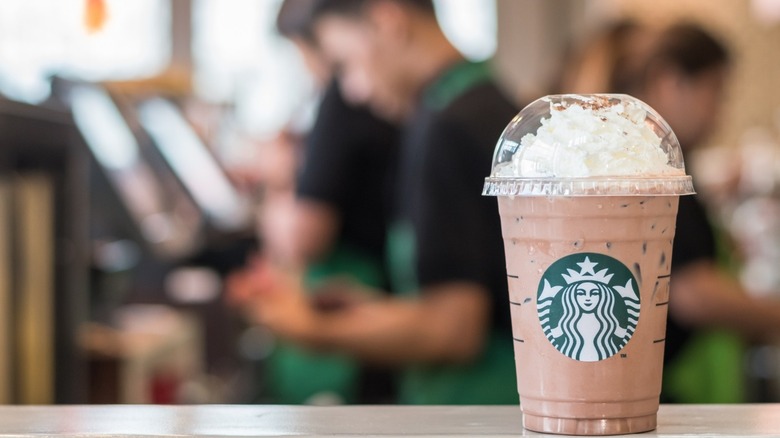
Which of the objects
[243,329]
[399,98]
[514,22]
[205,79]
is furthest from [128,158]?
[514,22]

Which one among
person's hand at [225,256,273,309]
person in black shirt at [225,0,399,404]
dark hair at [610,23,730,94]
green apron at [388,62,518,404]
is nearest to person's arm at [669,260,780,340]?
dark hair at [610,23,730,94]

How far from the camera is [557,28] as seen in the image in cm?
1005

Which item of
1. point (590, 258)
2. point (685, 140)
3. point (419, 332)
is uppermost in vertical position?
point (590, 258)

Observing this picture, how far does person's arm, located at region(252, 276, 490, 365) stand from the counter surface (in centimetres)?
108

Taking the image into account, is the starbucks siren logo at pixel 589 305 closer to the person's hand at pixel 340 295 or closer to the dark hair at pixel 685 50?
the person's hand at pixel 340 295

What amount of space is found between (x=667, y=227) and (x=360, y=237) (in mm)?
1852

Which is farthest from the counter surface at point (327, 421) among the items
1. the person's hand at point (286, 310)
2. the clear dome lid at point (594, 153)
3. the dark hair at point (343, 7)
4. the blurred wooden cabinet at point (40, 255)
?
the person's hand at point (286, 310)

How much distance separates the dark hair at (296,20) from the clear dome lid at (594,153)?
1.71 metres

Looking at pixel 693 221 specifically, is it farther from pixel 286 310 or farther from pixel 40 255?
pixel 40 255

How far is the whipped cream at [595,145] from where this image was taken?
103 centimetres

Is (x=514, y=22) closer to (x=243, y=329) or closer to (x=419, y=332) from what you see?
(x=243, y=329)

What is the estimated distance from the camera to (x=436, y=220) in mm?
2209

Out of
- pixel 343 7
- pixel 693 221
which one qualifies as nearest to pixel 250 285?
pixel 343 7

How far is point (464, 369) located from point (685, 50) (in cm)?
107
